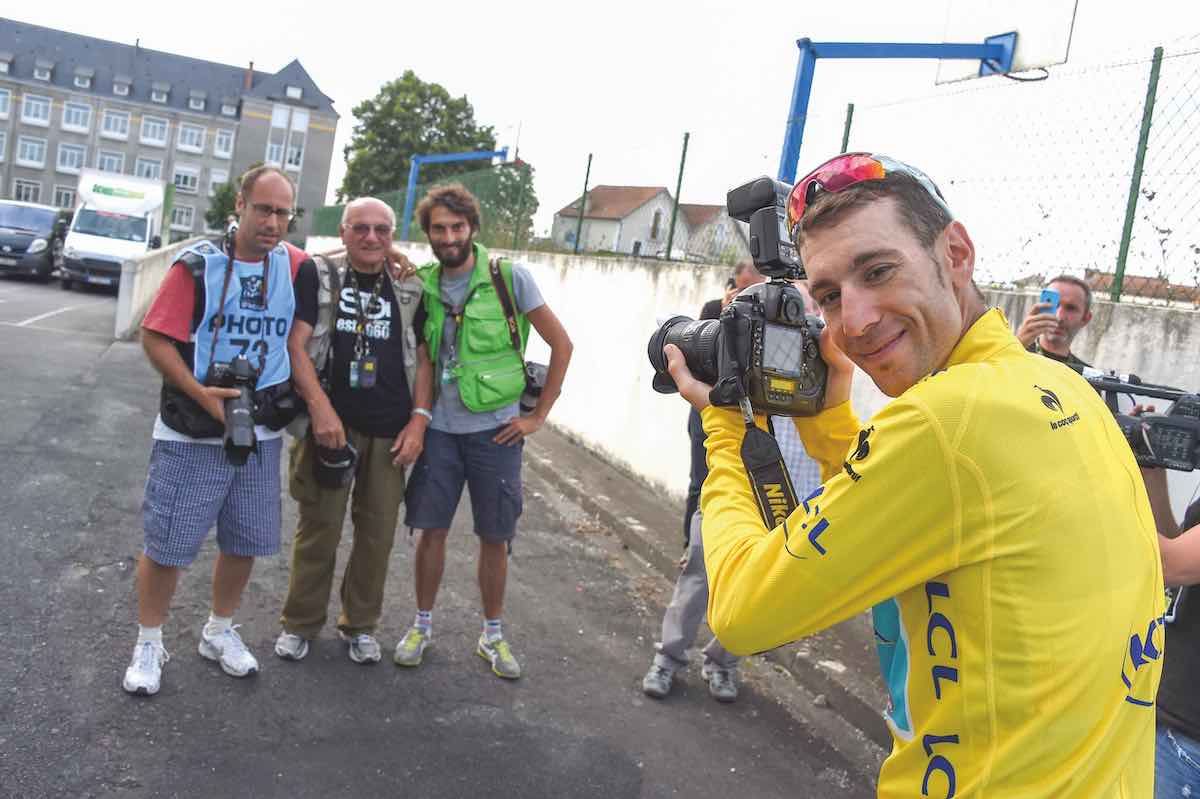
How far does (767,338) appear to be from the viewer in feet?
5.02

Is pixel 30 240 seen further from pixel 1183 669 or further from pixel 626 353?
pixel 1183 669

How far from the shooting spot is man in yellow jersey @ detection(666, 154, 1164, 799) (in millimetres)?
1101

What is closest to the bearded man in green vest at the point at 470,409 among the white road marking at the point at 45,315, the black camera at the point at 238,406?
the black camera at the point at 238,406

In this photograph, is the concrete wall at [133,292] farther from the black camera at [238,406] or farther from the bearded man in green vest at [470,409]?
the black camera at [238,406]

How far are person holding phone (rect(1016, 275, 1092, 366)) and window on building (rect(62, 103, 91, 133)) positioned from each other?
7526 cm

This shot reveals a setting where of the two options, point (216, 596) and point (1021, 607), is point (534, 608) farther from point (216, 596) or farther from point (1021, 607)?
point (1021, 607)

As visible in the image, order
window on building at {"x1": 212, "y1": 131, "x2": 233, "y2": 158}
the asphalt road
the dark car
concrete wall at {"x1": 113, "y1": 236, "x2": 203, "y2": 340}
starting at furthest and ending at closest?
window on building at {"x1": 212, "y1": 131, "x2": 233, "y2": 158} < the dark car < concrete wall at {"x1": 113, "y1": 236, "x2": 203, "y2": 340} < the asphalt road

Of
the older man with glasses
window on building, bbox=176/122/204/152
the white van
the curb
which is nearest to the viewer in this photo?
the older man with glasses

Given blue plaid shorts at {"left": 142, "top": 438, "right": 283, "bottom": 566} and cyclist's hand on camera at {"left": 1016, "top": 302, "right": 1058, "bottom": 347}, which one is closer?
blue plaid shorts at {"left": 142, "top": 438, "right": 283, "bottom": 566}

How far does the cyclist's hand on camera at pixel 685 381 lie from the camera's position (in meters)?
1.61

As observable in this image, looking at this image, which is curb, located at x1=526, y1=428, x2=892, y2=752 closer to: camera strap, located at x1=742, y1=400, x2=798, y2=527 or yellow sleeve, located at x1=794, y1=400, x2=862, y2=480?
yellow sleeve, located at x1=794, y1=400, x2=862, y2=480

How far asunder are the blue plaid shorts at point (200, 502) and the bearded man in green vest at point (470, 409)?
65 centimetres

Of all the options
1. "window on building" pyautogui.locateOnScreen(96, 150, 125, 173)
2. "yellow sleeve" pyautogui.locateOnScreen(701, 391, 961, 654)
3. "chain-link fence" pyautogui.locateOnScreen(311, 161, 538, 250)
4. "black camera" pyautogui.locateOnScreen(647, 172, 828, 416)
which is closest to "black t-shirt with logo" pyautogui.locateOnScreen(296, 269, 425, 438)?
"black camera" pyautogui.locateOnScreen(647, 172, 828, 416)

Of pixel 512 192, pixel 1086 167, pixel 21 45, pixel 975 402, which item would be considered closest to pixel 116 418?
pixel 512 192
